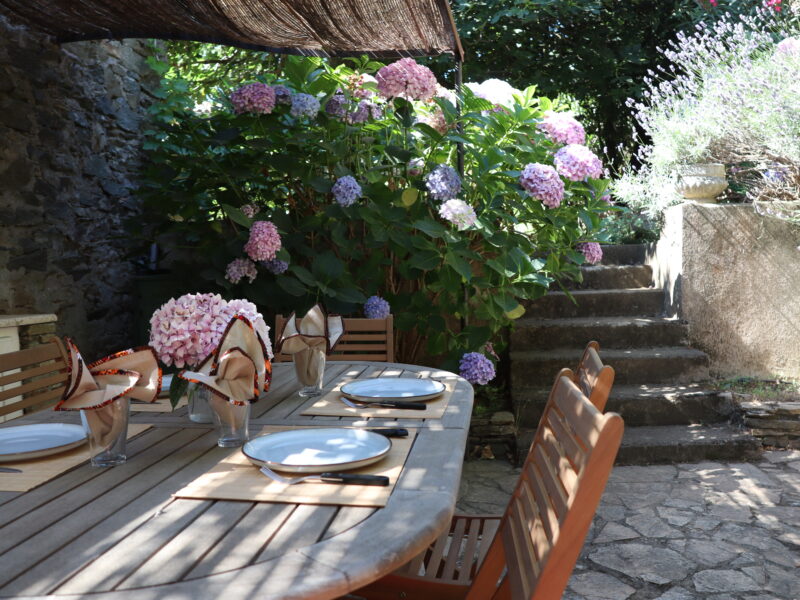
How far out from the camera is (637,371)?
13.3ft

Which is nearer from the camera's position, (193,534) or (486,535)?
(193,534)

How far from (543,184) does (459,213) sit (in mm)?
414

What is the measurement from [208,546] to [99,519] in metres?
0.22

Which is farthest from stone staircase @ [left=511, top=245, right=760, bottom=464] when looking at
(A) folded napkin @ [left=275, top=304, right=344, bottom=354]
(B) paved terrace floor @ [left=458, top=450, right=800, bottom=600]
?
(A) folded napkin @ [left=275, top=304, right=344, bottom=354]

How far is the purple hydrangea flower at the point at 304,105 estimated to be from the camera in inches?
131

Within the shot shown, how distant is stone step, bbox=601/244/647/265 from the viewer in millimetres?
5090

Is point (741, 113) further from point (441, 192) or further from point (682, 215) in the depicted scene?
point (441, 192)

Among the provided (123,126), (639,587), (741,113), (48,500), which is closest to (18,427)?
(48,500)

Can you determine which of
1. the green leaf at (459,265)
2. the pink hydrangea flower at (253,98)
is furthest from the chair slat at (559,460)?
the pink hydrangea flower at (253,98)

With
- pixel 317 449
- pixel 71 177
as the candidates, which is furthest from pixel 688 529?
pixel 71 177

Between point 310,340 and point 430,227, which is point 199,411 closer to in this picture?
point 310,340

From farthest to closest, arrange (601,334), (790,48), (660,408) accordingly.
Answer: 1. (601,334)
2. (790,48)
3. (660,408)

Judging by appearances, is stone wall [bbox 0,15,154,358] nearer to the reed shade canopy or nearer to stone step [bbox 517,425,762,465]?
the reed shade canopy

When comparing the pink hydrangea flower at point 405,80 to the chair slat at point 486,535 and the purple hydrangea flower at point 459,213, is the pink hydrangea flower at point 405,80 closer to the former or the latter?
the purple hydrangea flower at point 459,213
